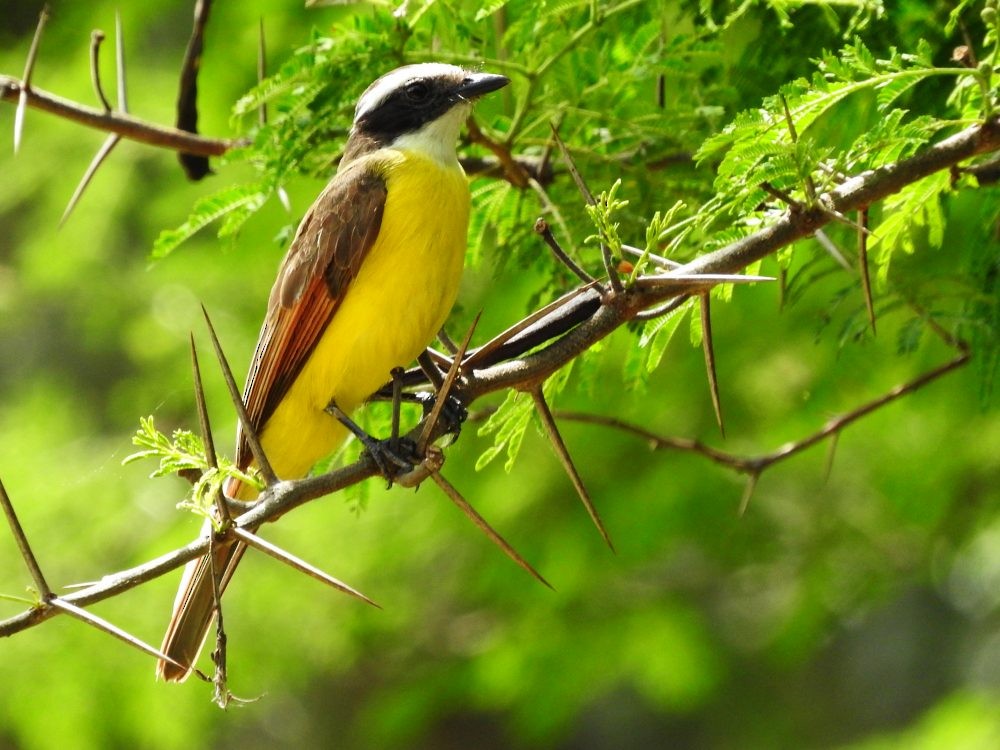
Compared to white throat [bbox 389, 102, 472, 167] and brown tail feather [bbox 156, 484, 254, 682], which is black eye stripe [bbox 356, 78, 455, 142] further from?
brown tail feather [bbox 156, 484, 254, 682]

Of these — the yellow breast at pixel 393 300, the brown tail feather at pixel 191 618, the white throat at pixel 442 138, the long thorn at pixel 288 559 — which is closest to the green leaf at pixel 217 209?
the yellow breast at pixel 393 300

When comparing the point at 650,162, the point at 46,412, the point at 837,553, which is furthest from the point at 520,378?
the point at 46,412

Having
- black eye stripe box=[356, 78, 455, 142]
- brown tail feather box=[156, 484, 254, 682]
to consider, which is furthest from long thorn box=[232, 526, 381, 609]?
black eye stripe box=[356, 78, 455, 142]

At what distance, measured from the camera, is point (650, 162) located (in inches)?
141

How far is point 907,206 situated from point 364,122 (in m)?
1.85

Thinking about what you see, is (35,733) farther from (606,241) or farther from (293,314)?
(606,241)

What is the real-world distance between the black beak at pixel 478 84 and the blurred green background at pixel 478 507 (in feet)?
1.16

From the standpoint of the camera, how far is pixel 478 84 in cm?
369

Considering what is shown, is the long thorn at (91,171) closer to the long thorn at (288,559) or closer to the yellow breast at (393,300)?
the yellow breast at (393,300)

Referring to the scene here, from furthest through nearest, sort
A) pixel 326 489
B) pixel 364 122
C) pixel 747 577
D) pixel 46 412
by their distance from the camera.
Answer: pixel 46 412 < pixel 747 577 < pixel 364 122 < pixel 326 489

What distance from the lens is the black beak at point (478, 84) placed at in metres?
3.65

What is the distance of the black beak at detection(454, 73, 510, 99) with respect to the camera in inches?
144

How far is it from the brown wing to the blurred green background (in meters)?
0.46

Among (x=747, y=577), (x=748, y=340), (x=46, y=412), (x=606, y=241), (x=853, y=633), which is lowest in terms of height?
(x=853, y=633)
